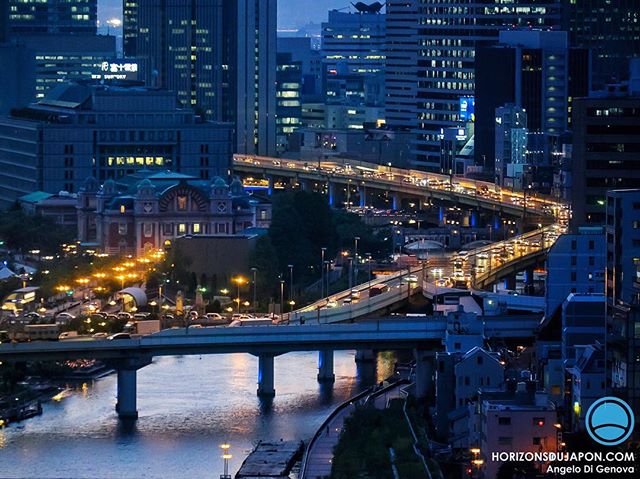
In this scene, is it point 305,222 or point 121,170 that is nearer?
point 305,222

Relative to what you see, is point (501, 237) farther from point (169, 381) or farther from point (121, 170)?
point (169, 381)

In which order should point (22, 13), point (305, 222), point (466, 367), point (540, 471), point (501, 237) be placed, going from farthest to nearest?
point (22, 13)
point (501, 237)
point (305, 222)
point (466, 367)
point (540, 471)

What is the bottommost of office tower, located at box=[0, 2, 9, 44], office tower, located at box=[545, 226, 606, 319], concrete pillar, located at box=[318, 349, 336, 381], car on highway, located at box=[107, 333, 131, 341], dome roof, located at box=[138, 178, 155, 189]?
concrete pillar, located at box=[318, 349, 336, 381]

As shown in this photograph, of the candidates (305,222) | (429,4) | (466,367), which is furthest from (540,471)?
(429,4)

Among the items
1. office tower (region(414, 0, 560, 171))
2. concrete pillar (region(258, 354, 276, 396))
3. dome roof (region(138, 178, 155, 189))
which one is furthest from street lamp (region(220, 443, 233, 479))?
office tower (region(414, 0, 560, 171))

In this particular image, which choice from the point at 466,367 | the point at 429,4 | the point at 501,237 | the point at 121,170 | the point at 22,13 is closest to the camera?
the point at 466,367

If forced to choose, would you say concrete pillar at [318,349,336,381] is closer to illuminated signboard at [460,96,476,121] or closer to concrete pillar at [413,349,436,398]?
concrete pillar at [413,349,436,398]
